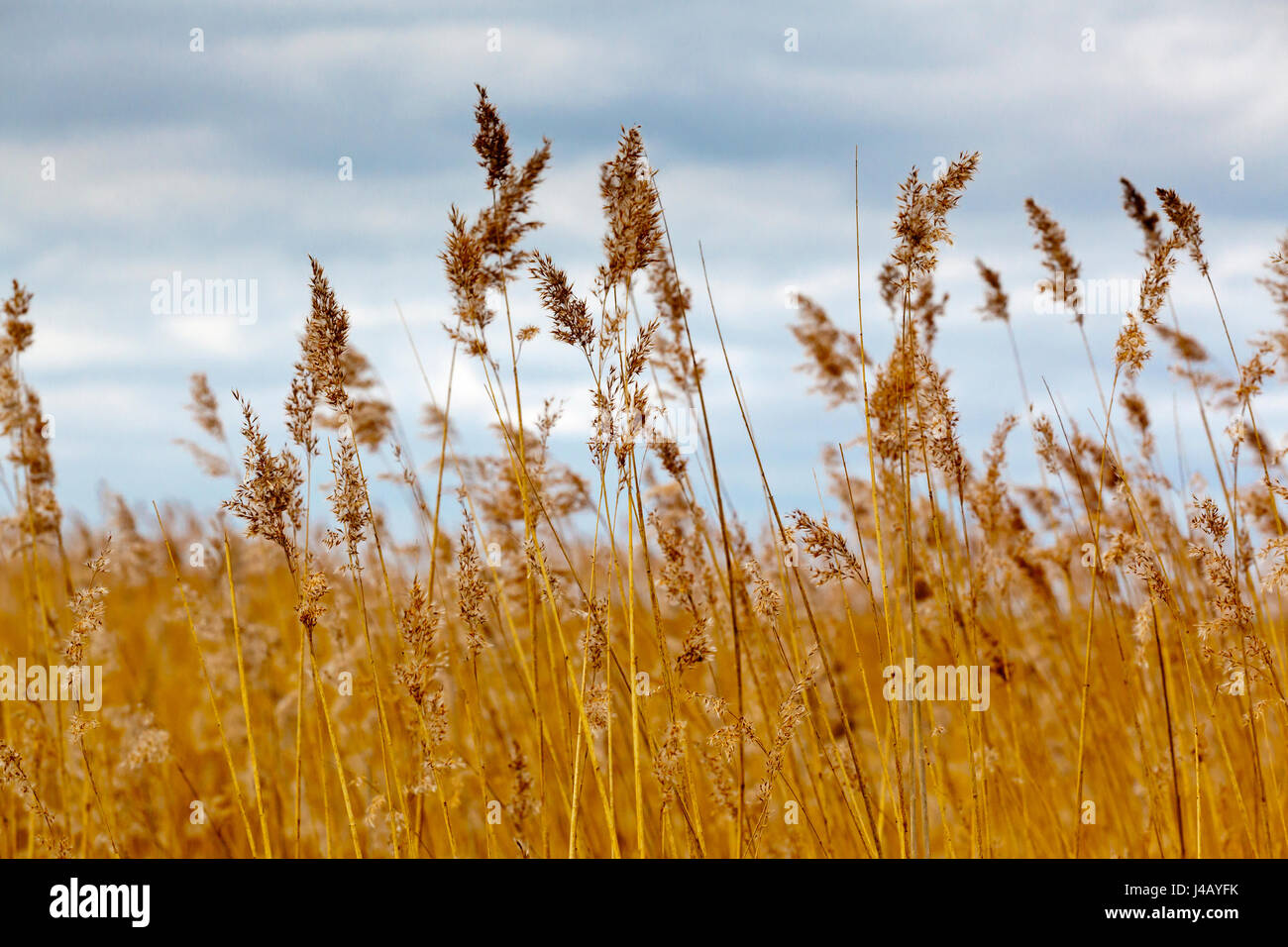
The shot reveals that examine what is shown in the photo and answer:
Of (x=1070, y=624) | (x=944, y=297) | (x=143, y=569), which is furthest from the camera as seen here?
(x=143, y=569)

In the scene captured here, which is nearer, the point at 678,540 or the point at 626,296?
the point at 626,296

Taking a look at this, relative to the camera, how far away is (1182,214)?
74.4 inches

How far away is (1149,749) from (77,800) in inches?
129

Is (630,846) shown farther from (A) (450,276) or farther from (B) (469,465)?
(A) (450,276)

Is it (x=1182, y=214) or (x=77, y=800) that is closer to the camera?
(x=1182, y=214)

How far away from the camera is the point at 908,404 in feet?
5.90

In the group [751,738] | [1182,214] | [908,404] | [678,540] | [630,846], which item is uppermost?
[1182,214]

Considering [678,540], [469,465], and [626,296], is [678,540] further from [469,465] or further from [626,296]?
[469,465]

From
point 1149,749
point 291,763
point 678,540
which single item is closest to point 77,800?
point 291,763

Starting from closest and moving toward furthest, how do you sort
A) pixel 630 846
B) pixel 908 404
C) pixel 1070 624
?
pixel 908 404 < pixel 630 846 < pixel 1070 624
